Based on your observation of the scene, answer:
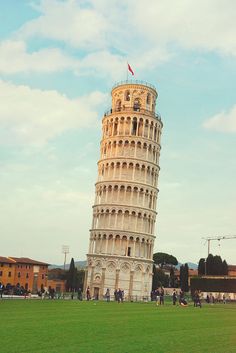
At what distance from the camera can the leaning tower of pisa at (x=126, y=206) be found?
8362cm

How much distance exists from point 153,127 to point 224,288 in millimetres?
35827

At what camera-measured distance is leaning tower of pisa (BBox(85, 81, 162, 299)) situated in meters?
83.6

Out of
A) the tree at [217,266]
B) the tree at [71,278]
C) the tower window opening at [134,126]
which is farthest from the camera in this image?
the tree at [217,266]

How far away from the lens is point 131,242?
277ft

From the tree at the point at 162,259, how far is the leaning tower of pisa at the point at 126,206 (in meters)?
81.3

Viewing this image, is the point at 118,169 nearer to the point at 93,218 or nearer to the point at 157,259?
the point at 93,218

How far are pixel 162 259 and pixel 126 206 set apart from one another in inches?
3470

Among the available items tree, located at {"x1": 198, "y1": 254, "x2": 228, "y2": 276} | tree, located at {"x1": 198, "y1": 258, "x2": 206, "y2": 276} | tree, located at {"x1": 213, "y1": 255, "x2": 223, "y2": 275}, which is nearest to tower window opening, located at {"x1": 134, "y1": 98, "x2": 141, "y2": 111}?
tree, located at {"x1": 198, "y1": 254, "x2": 228, "y2": 276}

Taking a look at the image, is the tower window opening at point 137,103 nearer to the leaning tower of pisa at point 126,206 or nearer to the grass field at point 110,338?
the leaning tower of pisa at point 126,206

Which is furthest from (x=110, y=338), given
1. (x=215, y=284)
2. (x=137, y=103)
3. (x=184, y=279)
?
(x=184, y=279)

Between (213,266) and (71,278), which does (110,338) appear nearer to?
(71,278)

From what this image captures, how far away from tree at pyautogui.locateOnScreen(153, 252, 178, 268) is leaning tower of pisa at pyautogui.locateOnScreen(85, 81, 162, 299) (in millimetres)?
81268

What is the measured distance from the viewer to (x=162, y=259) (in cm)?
16812

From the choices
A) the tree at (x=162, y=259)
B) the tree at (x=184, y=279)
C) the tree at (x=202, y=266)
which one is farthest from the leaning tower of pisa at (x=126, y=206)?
the tree at (x=162, y=259)
